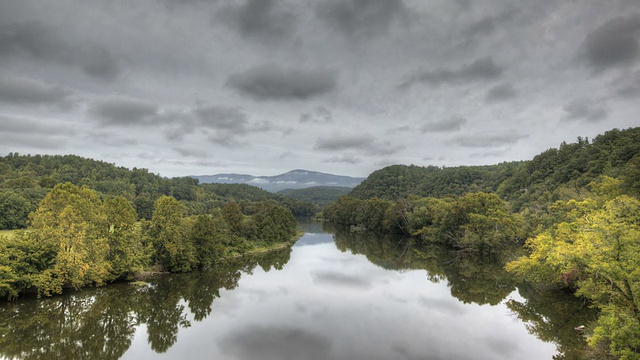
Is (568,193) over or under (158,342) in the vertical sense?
over

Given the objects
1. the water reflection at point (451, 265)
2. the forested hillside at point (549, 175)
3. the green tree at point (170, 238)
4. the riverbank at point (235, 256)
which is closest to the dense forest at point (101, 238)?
the green tree at point (170, 238)

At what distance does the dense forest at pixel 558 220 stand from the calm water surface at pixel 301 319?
342 centimetres

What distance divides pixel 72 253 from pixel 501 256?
2090 inches

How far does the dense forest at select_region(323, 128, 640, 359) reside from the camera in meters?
15.0

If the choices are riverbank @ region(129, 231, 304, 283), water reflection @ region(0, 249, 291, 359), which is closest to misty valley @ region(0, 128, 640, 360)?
water reflection @ region(0, 249, 291, 359)

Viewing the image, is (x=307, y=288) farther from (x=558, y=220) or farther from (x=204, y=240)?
(x=558, y=220)

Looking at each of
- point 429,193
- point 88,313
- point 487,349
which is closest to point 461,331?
point 487,349

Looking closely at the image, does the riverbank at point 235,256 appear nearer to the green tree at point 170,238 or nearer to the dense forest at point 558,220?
the green tree at point 170,238

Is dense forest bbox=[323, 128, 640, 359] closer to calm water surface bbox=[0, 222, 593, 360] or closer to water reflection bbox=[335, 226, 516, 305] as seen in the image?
water reflection bbox=[335, 226, 516, 305]

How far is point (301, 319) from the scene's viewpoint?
958 inches

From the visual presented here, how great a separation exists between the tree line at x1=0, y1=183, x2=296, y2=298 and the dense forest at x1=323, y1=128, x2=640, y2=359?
3446cm

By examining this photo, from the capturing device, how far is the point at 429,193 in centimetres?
13738

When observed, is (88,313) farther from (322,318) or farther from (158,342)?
(322,318)

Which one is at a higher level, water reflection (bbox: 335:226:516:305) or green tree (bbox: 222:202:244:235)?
green tree (bbox: 222:202:244:235)
